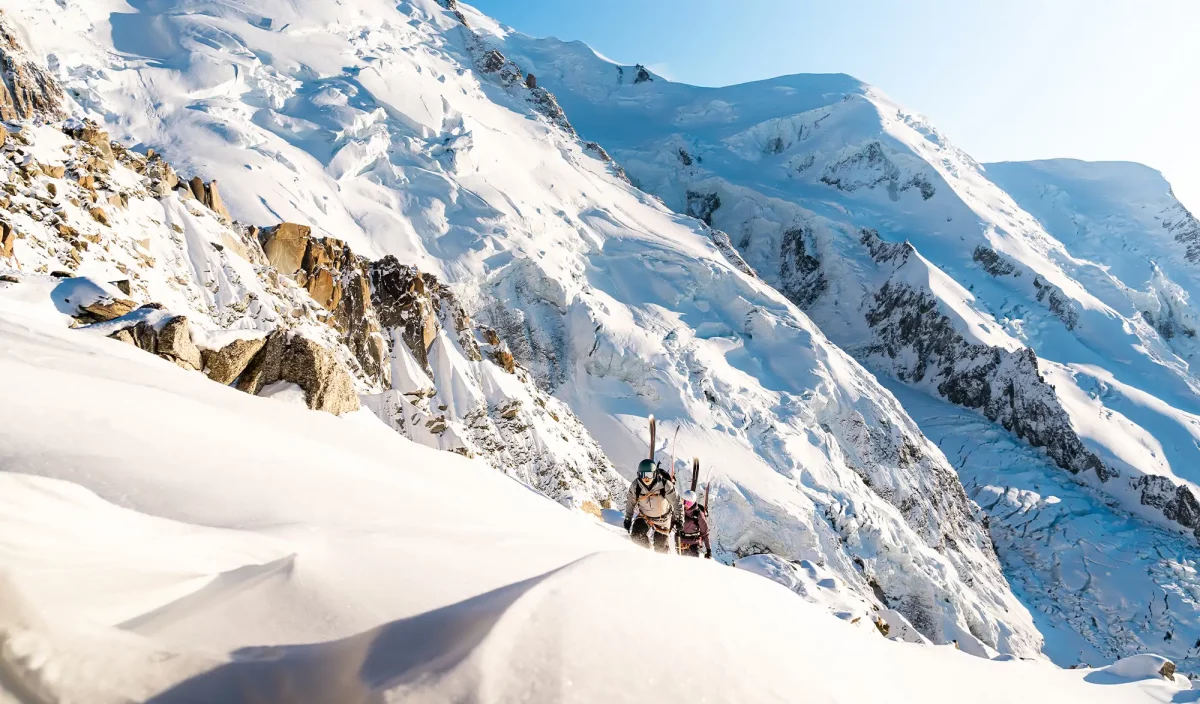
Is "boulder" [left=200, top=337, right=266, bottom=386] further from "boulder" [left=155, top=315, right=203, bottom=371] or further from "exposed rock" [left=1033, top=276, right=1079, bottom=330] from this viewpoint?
"exposed rock" [left=1033, top=276, right=1079, bottom=330]

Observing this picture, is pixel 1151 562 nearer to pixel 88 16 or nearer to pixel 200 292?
pixel 200 292

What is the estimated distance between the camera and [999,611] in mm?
36906

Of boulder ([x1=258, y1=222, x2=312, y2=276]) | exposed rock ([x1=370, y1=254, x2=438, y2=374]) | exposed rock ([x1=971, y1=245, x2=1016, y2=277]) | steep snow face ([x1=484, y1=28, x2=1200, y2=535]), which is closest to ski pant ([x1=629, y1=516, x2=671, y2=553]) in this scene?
exposed rock ([x1=370, y1=254, x2=438, y2=374])

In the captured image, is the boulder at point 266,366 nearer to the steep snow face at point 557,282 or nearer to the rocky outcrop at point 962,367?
the steep snow face at point 557,282

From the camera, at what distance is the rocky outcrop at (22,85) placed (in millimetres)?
28234

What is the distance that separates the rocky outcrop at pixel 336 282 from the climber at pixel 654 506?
19.3 m

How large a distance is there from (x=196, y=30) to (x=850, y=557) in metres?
63.0

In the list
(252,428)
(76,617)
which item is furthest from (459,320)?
(76,617)

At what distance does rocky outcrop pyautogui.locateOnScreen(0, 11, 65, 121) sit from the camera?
2823 centimetres

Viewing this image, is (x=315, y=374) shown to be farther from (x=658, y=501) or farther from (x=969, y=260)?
(x=969, y=260)

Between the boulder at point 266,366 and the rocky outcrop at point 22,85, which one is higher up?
the rocky outcrop at point 22,85

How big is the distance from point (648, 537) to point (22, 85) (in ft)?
136

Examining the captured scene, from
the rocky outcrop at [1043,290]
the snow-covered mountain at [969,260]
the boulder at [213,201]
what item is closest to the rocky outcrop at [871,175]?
the snow-covered mountain at [969,260]

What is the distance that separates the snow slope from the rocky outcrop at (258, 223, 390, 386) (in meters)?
21.0
